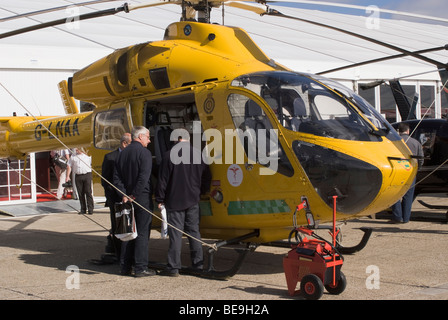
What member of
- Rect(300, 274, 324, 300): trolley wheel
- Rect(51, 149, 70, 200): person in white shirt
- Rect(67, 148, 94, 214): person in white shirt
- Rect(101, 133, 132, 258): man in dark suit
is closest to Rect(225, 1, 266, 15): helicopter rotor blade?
Rect(101, 133, 132, 258): man in dark suit

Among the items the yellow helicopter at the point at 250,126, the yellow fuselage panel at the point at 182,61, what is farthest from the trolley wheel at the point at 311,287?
the yellow fuselage panel at the point at 182,61

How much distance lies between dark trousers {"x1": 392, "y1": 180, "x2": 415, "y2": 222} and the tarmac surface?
0.17 metres

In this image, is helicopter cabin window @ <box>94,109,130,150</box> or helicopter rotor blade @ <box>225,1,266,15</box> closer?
helicopter rotor blade @ <box>225,1,266,15</box>

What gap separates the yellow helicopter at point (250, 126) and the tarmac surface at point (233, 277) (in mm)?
717

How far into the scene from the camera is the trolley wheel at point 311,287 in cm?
546

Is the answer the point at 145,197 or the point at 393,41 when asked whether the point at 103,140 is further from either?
the point at 393,41

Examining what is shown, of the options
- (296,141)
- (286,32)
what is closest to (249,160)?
(296,141)

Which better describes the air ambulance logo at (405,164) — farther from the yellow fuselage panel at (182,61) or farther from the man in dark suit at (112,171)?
the man in dark suit at (112,171)

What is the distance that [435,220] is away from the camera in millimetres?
10266

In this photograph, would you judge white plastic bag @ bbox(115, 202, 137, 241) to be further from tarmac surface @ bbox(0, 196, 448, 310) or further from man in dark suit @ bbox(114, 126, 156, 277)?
tarmac surface @ bbox(0, 196, 448, 310)

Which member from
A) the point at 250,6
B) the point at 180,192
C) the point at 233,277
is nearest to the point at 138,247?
the point at 180,192

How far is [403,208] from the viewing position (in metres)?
10.0

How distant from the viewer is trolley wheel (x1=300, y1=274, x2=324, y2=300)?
5.46 m

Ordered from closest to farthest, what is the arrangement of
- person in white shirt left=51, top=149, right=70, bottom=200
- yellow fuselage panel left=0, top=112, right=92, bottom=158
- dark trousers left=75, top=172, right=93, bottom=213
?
yellow fuselage panel left=0, top=112, right=92, bottom=158, dark trousers left=75, top=172, right=93, bottom=213, person in white shirt left=51, top=149, right=70, bottom=200
